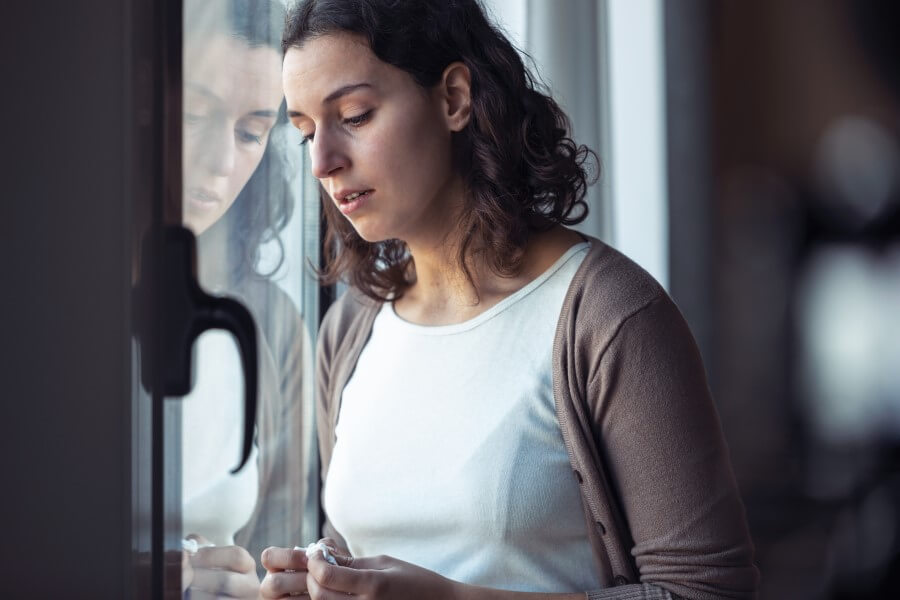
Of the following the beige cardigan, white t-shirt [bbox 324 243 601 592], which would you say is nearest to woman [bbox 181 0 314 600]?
white t-shirt [bbox 324 243 601 592]

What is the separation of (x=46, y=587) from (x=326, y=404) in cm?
55

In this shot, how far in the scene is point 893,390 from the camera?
3.23m

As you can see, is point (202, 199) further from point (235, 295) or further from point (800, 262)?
point (800, 262)

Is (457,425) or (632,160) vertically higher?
(632,160)

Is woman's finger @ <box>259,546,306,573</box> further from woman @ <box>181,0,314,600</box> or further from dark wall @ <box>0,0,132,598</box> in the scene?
dark wall @ <box>0,0,132,598</box>

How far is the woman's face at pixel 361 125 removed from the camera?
974mm

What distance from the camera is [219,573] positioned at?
99cm

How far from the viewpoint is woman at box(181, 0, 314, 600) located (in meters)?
0.90

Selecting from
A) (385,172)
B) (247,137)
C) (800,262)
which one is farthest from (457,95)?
(800,262)

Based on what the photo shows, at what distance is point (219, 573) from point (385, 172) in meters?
0.48

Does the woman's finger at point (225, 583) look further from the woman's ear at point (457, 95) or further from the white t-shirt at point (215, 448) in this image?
the woman's ear at point (457, 95)

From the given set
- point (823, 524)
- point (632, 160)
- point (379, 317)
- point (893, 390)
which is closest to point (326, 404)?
point (379, 317)

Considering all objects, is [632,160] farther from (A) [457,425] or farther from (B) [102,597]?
(B) [102,597]

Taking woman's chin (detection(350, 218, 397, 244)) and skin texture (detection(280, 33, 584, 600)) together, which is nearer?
skin texture (detection(280, 33, 584, 600))
